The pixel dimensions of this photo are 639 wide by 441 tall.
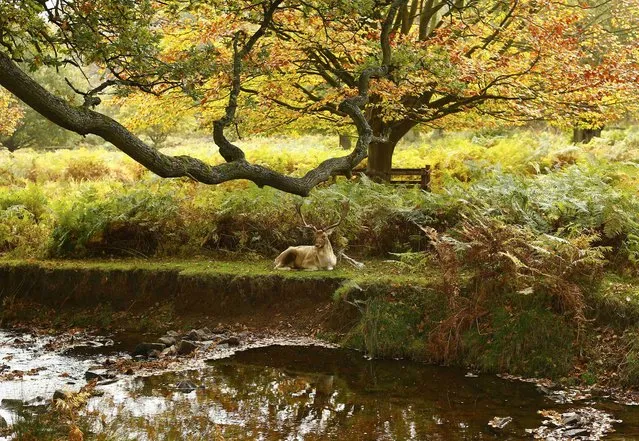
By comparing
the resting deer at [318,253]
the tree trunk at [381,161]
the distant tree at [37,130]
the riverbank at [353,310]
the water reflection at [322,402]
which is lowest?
the water reflection at [322,402]

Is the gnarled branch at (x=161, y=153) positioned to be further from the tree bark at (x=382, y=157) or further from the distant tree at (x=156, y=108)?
the distant tree at (x=156, y=108)

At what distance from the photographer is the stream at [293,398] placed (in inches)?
270

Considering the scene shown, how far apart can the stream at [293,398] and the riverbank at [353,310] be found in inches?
17.2

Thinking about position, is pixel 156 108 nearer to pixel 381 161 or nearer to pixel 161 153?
pixel 381 161

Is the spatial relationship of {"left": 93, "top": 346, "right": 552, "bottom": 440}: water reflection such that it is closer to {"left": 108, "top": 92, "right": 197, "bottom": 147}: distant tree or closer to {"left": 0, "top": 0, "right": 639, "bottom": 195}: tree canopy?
{"left": 0, "top": 0, "right": 639, "bottom": 195}: tree canopy

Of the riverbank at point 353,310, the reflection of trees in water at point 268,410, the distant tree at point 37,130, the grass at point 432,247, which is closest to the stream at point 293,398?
the reflection of trees in water at point 268,410

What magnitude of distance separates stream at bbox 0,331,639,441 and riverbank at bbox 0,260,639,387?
17.2 inches

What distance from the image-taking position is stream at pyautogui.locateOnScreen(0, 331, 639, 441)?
6867 millimetres

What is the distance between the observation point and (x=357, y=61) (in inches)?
546

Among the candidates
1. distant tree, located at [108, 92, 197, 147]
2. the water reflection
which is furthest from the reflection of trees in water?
distant tree, located at [108, 92, 197, 147]

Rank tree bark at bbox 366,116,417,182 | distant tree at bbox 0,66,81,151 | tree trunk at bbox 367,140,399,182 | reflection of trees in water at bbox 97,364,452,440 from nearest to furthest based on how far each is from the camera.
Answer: reflection of trees in water at bbox 97,364,452,440 → tree bark at bbox 366,116,417,182 → tree trunk at bbox 367,140,399,182 → distant tree at bbox 0,66,81,151

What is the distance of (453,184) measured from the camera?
13.5 m

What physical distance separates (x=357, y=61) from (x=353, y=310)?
18.3 feet

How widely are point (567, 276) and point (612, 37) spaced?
872 cm
